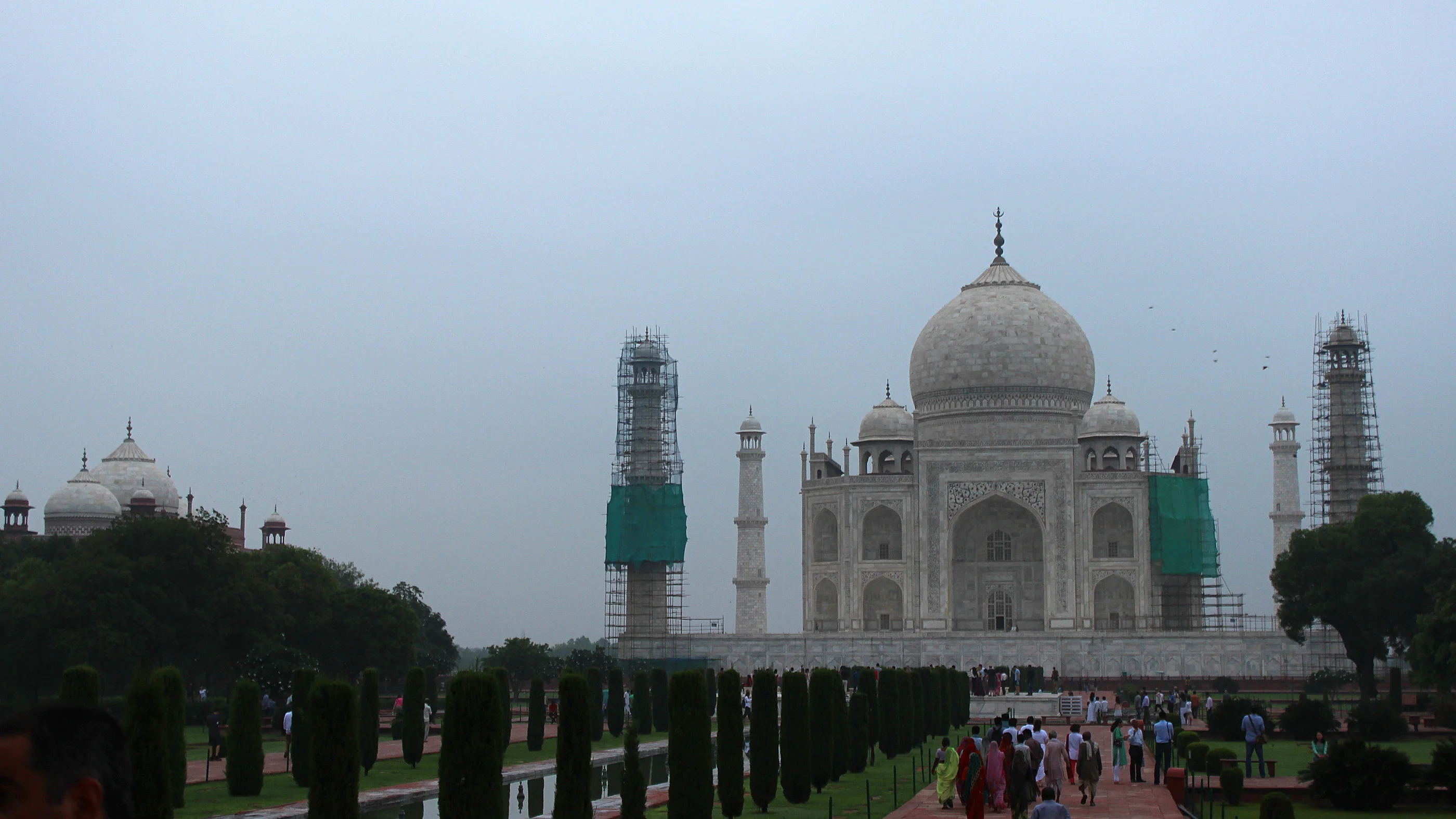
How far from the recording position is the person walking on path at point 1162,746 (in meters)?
19.5

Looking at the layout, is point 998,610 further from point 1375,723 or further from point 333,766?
point 333,766

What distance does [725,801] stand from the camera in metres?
15.8

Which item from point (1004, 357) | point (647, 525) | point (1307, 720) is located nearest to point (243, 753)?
point (1307, 720)

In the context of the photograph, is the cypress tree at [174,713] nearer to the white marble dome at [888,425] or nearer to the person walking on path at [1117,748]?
the person walking on path at [1117,748]

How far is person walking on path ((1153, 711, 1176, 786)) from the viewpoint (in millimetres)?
19516

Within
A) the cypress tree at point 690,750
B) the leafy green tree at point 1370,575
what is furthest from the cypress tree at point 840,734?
the leafy green tree at point 1370,575

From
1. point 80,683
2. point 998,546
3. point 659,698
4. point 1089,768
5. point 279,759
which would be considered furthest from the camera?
point 998,546

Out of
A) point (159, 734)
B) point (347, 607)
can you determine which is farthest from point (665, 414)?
point (159, 734)

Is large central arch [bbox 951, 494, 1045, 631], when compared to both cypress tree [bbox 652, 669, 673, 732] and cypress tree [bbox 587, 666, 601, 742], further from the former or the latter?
cypress tree [bbox 587, 666, 601, 742]

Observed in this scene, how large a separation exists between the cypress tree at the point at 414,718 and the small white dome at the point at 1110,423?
31104mm

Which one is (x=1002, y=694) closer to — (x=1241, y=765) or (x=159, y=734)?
(x=1241, y=765)

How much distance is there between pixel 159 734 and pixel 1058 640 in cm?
3398

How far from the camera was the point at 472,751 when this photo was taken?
41.5ft

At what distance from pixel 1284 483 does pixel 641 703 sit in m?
26.0
